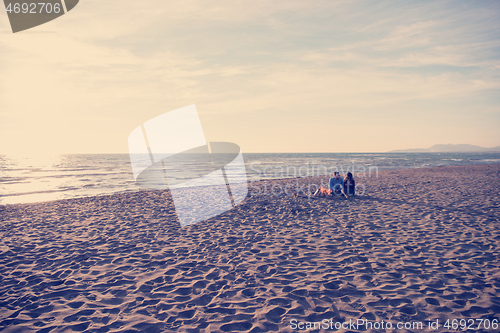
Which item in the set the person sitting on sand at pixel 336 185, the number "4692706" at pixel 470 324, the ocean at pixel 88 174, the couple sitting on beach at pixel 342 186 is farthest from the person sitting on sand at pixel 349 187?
the ocean at pixel 88 174

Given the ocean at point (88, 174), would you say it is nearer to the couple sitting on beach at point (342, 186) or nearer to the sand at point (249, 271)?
the sand at point (249, 271)

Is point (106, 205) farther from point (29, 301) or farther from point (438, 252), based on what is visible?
point (438, 252)

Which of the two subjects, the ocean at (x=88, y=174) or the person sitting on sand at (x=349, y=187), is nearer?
the person sitting on sand at (x=349, y=187)

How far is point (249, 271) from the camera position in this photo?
546cm

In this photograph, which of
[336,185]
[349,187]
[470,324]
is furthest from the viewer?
[336,185]

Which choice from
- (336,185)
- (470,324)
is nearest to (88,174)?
(336,185)

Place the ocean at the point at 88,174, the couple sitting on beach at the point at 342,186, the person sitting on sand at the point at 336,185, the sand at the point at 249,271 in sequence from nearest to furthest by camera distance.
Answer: the sand at the point at 249,271 < the couple sitting on beach at the point at 342,186 < the person sitting on sand at the point at 336,185 < the ocean at the point at 88,174

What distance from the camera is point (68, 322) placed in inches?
151

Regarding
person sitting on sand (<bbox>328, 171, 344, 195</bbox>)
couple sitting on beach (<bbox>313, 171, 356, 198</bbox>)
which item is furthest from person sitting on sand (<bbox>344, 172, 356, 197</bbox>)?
person sitting on sand (<bbox>328, 171, 344, 195</bbox>)

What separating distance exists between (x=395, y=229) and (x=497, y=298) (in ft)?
12.5

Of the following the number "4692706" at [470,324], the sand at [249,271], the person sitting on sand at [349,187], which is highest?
the person sitting on sand at [349,187]

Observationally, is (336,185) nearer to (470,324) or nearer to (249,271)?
(249,271)

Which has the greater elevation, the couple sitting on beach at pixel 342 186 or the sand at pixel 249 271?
the couple sitting on beach at pixel 342 186

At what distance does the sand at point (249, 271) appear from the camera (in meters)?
3.92
